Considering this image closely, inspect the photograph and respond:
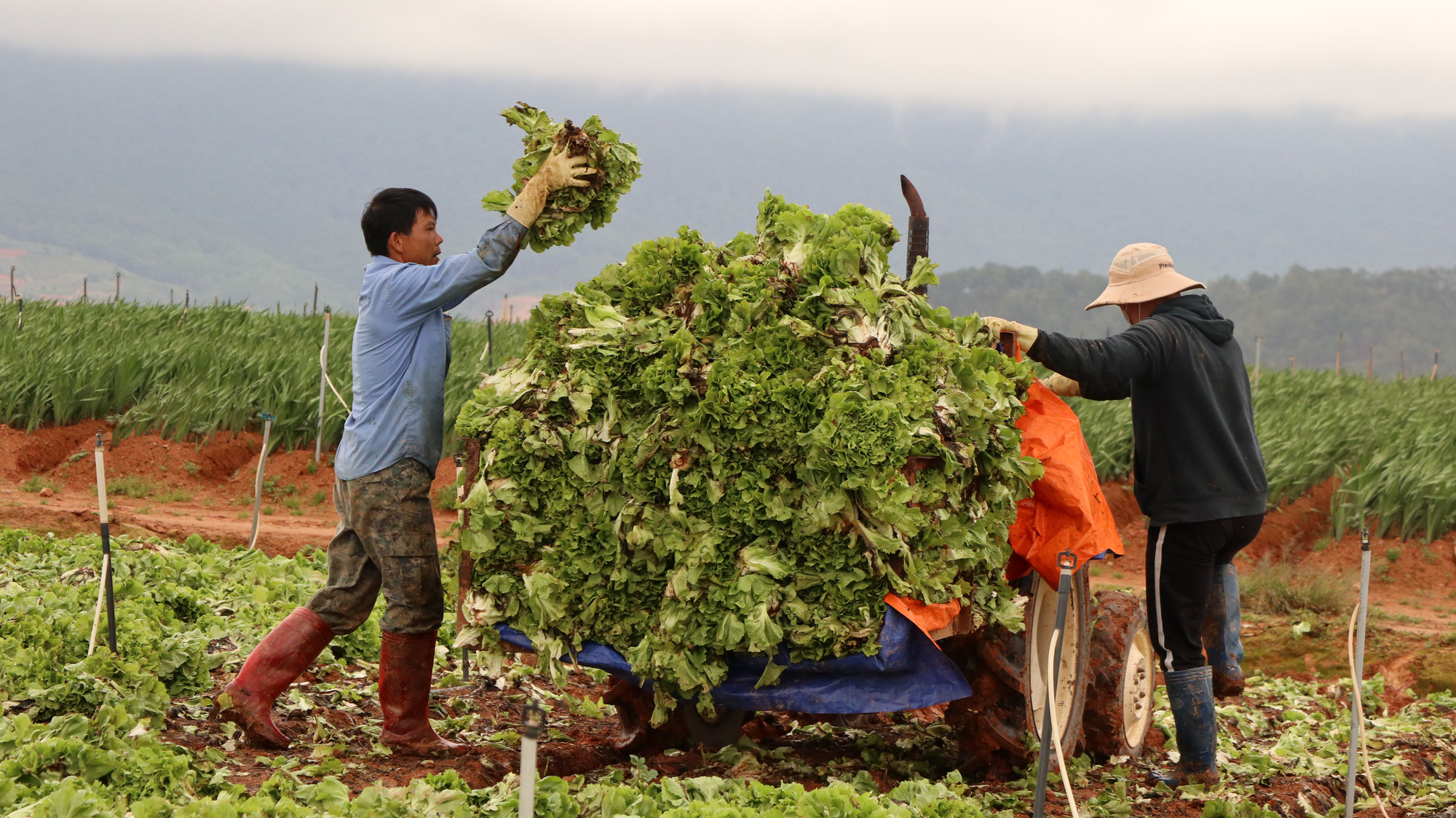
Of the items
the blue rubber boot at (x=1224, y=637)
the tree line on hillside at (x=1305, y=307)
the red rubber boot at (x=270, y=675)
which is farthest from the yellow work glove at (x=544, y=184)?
the tree line on hillside at (x=1305, y=307)

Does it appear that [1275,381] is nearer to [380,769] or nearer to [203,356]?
[203,356]

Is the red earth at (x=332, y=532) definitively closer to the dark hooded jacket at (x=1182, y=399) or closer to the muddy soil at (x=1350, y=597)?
the muddy soil at (x=1350, y=597)

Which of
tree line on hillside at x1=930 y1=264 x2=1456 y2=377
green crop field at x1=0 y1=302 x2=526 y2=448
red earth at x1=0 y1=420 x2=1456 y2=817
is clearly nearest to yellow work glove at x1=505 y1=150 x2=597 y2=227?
red earth at x1=0 y1=420 x2=1456 y2=817

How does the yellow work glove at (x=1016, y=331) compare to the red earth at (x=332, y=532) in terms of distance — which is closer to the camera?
the yellow work glove at (x=1016, y=331)

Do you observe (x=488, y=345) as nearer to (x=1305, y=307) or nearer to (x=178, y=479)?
(x=178, y=479)

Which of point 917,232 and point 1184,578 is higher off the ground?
point 917,232

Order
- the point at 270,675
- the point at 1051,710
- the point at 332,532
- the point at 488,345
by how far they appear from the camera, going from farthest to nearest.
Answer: the point at 332,532
the point at 488,345
the point at 270,675
the point at 1051,710

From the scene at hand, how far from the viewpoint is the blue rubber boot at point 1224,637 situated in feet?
15.9

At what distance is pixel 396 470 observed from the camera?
4168 millimetres

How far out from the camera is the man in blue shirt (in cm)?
412

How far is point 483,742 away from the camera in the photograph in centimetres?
456

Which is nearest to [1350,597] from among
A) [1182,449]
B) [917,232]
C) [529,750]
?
[1182,449]

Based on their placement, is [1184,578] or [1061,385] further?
[1061,385]

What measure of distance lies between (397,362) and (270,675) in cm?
124
